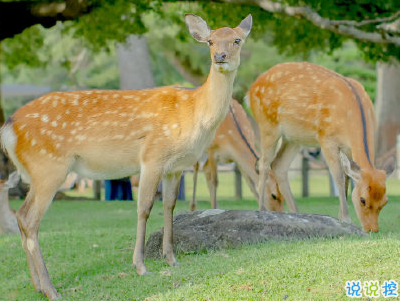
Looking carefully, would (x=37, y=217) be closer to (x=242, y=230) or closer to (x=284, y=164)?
(x=242, y=230)

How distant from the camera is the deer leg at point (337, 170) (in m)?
8.46

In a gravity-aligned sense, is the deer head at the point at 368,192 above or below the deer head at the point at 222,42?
below

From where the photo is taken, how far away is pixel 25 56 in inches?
636

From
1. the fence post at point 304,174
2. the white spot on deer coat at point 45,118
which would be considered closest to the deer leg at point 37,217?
the white spot on deer coat at point 45,118

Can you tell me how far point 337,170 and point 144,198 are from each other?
3030mm

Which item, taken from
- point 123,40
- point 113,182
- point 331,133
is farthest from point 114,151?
point 113,182

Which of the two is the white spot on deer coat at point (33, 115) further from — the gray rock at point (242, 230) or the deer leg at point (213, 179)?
the deer leg at point (213, 179)

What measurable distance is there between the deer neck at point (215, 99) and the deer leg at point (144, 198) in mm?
604

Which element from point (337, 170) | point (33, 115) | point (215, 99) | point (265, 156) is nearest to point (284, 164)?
point (265, 156)

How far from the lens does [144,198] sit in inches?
252

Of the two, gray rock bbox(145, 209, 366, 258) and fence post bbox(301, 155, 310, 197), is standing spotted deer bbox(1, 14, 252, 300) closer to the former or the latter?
gray rock bbox(145, 209, 366, 258)

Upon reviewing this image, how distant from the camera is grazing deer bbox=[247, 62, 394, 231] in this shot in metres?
7.99

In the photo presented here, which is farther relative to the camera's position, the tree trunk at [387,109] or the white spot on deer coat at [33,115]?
the tree trunk at [387,109]

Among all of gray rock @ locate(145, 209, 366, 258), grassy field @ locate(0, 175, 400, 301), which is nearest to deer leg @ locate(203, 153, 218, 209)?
grassy field @ locate(0, 175, 400, 301)
